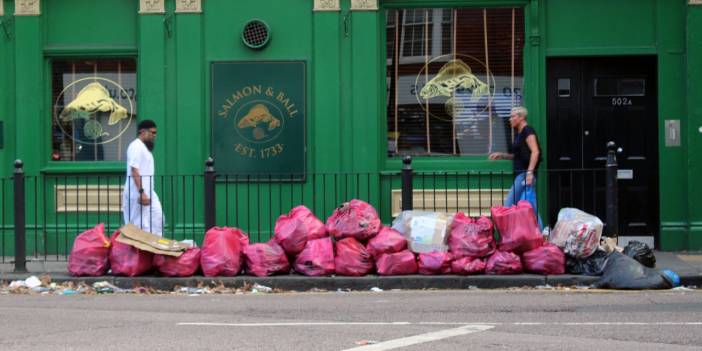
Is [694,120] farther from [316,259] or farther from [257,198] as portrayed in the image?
[257,198]

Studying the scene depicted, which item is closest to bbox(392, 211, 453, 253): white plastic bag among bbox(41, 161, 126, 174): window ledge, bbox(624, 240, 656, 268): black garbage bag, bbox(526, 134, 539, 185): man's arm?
bbox(526, 134, 539, 185): man's arm

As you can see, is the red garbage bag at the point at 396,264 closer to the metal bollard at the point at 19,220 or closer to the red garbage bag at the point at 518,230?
the red garbage bag at the point at 518,230

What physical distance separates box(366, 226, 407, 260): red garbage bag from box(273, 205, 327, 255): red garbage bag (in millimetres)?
581

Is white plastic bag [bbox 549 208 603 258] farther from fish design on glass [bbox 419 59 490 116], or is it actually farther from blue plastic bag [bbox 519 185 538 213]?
fish design on glass [bbox 419 59 490 116]

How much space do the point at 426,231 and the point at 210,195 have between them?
2432 millimetres

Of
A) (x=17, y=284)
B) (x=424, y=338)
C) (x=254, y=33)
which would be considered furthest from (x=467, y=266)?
(x=17, y=284)

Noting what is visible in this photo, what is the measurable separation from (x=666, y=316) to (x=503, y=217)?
3.32 m

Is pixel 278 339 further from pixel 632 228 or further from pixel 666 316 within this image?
pixel 632 228

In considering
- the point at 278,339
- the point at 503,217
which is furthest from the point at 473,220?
the point at 278,339

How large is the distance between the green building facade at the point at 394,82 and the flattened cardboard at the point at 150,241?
241 centimetres

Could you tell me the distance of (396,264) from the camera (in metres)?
12.4

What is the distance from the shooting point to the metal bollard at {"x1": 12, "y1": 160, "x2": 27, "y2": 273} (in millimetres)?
12914

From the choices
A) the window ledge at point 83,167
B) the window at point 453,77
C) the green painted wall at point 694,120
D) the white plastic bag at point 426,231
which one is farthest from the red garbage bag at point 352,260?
the green painted wall at point 694,120

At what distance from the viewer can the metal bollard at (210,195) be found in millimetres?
12930
